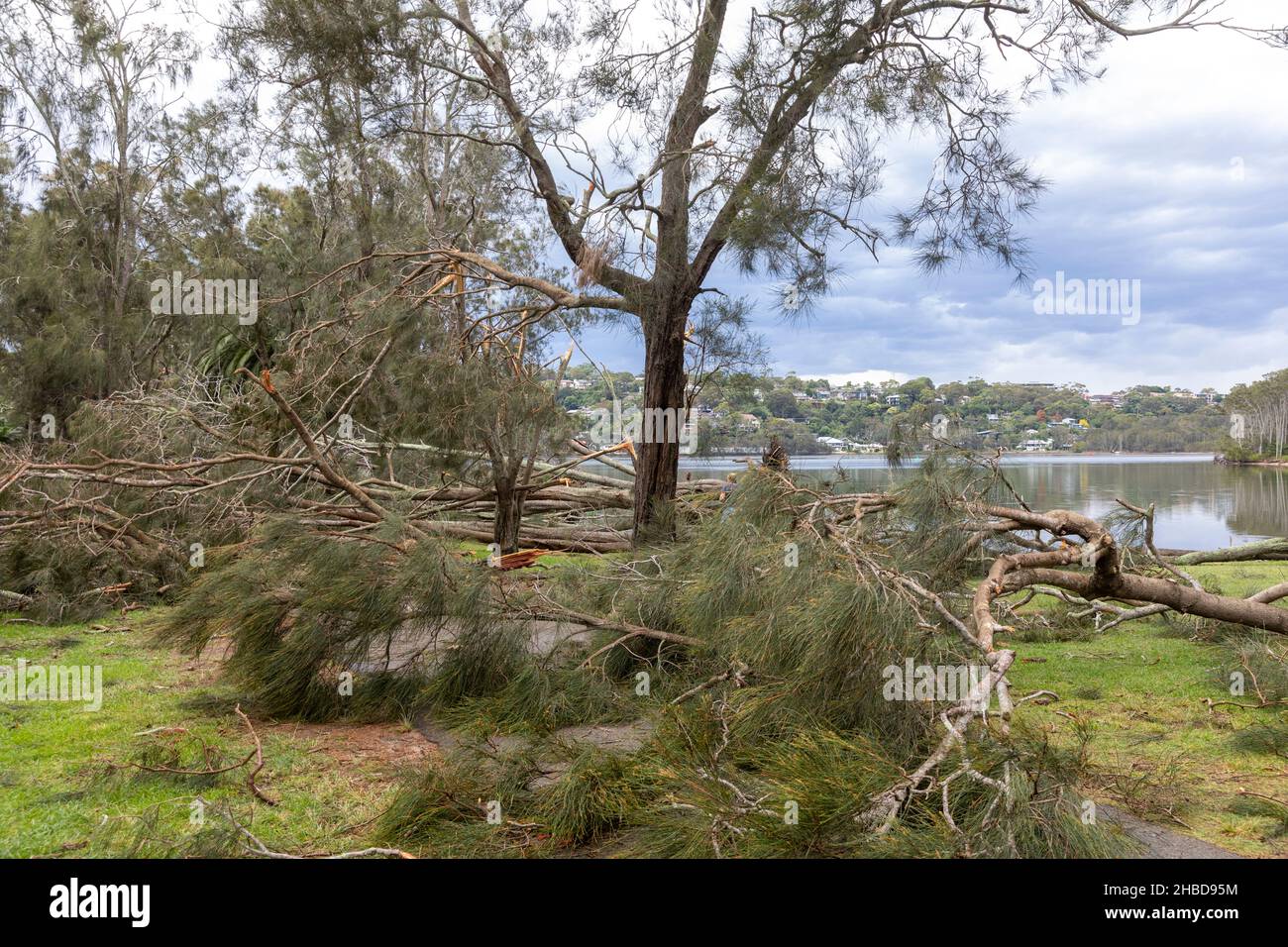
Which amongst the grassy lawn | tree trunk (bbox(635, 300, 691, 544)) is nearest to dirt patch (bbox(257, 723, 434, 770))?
the grassy lawn

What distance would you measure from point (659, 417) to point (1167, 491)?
2064cm

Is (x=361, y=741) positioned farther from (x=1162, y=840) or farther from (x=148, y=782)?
(x=1162, y=840)

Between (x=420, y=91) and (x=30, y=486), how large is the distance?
16.3 feet

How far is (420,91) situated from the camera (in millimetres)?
Answer: 8594

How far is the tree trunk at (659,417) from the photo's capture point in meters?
7.79

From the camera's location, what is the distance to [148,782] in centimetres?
370

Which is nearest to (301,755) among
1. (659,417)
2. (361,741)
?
(361,741)

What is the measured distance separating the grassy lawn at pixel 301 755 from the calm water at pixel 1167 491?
3.92 feet

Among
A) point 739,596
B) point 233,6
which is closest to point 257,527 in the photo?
point 739,596

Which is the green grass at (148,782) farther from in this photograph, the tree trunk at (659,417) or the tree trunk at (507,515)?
the tree trunk at (507,515)

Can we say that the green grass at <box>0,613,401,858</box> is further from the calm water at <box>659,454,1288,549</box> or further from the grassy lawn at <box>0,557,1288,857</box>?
the calm water at <box>659,454,1288,549</box>

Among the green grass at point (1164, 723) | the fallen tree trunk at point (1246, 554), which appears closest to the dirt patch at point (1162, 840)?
the green grass at point (1164, 723)

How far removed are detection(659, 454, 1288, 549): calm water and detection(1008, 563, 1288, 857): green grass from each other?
1.01 meters

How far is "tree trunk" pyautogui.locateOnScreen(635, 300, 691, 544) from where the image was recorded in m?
7.79
